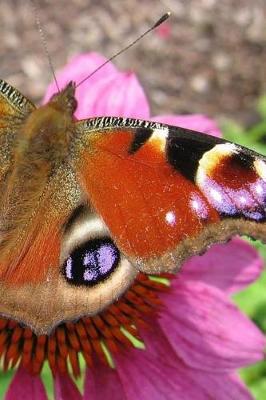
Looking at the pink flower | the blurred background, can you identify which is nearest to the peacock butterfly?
the pink flower

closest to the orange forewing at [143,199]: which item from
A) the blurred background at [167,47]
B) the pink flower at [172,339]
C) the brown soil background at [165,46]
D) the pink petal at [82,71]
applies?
the pink flower at [172,339]

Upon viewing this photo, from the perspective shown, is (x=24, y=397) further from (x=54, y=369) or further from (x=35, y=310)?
(x=35, y=310)

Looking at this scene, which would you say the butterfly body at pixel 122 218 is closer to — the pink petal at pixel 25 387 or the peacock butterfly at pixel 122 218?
the peacock butterfly at pixel 122 218

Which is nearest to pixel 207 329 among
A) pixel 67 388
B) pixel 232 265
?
pixel 232 265

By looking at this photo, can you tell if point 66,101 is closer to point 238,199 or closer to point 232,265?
point 238,199

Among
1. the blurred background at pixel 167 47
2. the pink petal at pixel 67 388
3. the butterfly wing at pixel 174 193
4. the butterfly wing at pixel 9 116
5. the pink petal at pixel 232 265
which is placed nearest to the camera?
the butterfly wing at pixel 174 193

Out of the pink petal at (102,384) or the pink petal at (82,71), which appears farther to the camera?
the pink petal at (82,71)

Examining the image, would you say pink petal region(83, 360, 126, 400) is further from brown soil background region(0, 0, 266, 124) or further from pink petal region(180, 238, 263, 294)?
brown soil background region(0, 0, 266, 124)
